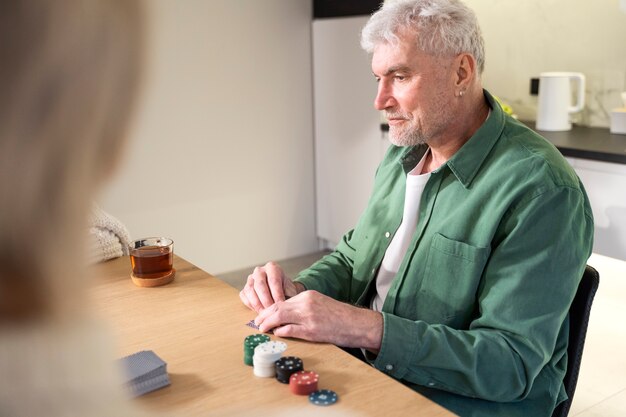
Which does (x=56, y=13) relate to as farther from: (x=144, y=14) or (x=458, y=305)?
(x=458, y=305)

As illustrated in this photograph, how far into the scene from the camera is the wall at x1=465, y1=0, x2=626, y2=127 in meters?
3.21

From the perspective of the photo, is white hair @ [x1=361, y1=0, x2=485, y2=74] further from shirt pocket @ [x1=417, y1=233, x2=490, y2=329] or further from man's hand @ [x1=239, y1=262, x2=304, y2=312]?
man's hand @ [x1=239, y1=262, x2=304, y2=312]

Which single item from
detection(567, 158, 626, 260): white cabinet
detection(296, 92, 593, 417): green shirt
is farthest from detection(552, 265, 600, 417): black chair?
detection(567, 158, 626, 260): white cabinet

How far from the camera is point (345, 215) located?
3955 mm

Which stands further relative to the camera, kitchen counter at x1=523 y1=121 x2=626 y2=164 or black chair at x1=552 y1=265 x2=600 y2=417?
kitchen counter at x1=523 y1=121 x2=626 y2=164

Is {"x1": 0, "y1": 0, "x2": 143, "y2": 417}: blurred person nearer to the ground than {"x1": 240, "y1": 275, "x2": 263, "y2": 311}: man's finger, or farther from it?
farther from it

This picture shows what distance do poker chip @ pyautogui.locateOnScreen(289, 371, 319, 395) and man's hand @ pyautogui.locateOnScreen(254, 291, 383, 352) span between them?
18 cm

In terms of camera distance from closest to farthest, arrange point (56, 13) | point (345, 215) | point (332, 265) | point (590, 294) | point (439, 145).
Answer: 1. point (56, 13)
2. point (590, 294)
3. point (439, 145)
4. point (332, 265)
5. point (345, 215)

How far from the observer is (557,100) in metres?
3.16

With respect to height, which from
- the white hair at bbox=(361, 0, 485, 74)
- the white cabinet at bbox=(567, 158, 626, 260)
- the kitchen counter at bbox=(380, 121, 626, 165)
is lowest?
the white cabinet at bbox=(567, 158, 626, 260)

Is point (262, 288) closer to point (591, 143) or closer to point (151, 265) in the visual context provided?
point (151, 265)

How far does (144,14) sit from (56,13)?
0.19 ft

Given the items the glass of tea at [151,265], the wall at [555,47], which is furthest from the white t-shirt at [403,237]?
the wall at [555,47]

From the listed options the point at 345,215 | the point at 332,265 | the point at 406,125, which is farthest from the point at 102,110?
the point at 345,215
